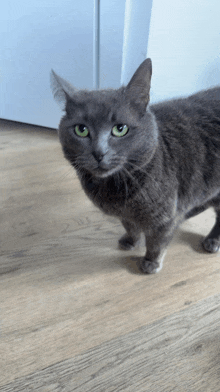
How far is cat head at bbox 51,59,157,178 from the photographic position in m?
0.73

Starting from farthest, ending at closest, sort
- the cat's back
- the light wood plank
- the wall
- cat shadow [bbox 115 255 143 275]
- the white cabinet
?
the white cabinet
the wall
cat shadow [bbox 115 255 143 275]
the cat's back
the light wood plank

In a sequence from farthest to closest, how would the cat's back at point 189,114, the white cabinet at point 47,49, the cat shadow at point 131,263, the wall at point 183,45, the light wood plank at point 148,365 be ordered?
the white cabinet at point 47,49, the wall at point 183,45, the cat shadow at point 131,263, the cat's back at point 189,114, the light wood plank at point 148,365

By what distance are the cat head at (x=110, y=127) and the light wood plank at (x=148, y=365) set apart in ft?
1.53

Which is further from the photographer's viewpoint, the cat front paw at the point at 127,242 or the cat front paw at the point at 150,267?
the cat front paw at the point at 127,242

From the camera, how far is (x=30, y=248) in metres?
1.09

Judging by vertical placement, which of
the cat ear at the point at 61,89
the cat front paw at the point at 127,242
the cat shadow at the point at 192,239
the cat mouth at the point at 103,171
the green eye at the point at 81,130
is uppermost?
the cat ear at the point at 61,89

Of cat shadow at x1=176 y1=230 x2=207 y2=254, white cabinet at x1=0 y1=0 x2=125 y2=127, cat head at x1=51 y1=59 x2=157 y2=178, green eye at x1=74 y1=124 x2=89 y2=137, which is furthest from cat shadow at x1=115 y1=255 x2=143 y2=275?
white cabinet at x1=0 y1=0 x2=125 y2=127

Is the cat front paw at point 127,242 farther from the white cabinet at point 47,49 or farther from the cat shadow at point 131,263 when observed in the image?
the white cabinet at point 47,49

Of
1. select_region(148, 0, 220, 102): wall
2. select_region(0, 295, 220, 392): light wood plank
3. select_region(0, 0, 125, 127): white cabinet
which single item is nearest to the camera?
select_region(0, 295, 220, 392): light wood plank

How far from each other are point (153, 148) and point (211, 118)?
249mm

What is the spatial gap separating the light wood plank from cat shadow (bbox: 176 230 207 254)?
314 mm

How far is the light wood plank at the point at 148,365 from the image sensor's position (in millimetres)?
699

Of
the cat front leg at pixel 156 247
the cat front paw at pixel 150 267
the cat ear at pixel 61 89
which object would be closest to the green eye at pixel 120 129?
the cat ear at pixel 61 89

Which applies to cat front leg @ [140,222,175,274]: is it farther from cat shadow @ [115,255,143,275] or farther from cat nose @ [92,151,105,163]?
cat nose @ [92,151,105,163]
